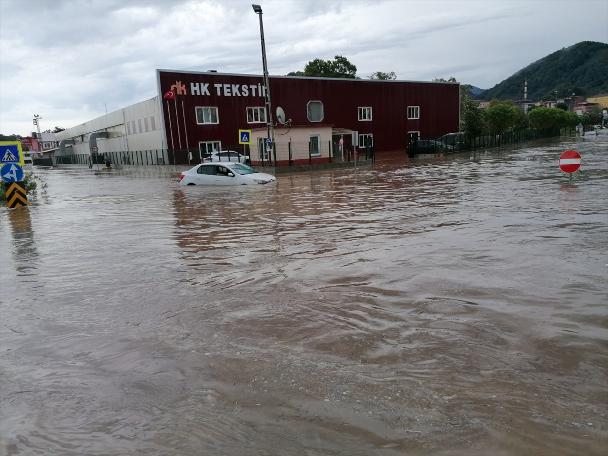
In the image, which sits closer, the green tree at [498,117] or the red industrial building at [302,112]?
the red industrial building at [302,112]

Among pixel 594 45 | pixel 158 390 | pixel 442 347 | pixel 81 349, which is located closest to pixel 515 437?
pixel 442 347

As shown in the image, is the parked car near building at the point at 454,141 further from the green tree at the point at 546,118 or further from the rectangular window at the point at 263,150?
the green tree at the point at 546,118

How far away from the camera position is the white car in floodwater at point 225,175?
20719mm

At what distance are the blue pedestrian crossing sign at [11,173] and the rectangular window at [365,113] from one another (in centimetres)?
3518

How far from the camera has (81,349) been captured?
4.69 m

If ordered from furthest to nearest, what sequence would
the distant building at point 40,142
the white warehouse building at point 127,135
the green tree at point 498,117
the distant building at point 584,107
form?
the distant building at point 584,107, the distant building at point 40,142, the green tree at point 498,117, the white warehouse building at point 127,135

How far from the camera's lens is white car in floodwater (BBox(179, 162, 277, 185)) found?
2072 centimetres

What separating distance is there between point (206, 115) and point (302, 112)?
910 centimetres

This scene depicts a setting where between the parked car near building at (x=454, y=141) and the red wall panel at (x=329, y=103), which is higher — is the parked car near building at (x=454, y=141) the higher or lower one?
the lower one

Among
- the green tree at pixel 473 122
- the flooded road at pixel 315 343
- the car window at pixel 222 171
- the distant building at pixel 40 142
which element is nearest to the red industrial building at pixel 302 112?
the green tree at pixel 473 122

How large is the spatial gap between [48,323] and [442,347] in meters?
4.21

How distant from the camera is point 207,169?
2148 centimetres

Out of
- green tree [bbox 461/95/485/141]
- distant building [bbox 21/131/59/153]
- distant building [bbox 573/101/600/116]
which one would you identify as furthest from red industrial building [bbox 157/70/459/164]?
distant building [bbox 573/101/600/116]

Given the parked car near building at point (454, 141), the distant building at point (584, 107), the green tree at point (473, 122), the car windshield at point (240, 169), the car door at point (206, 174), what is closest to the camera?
the car windshield at point (240, 169)
